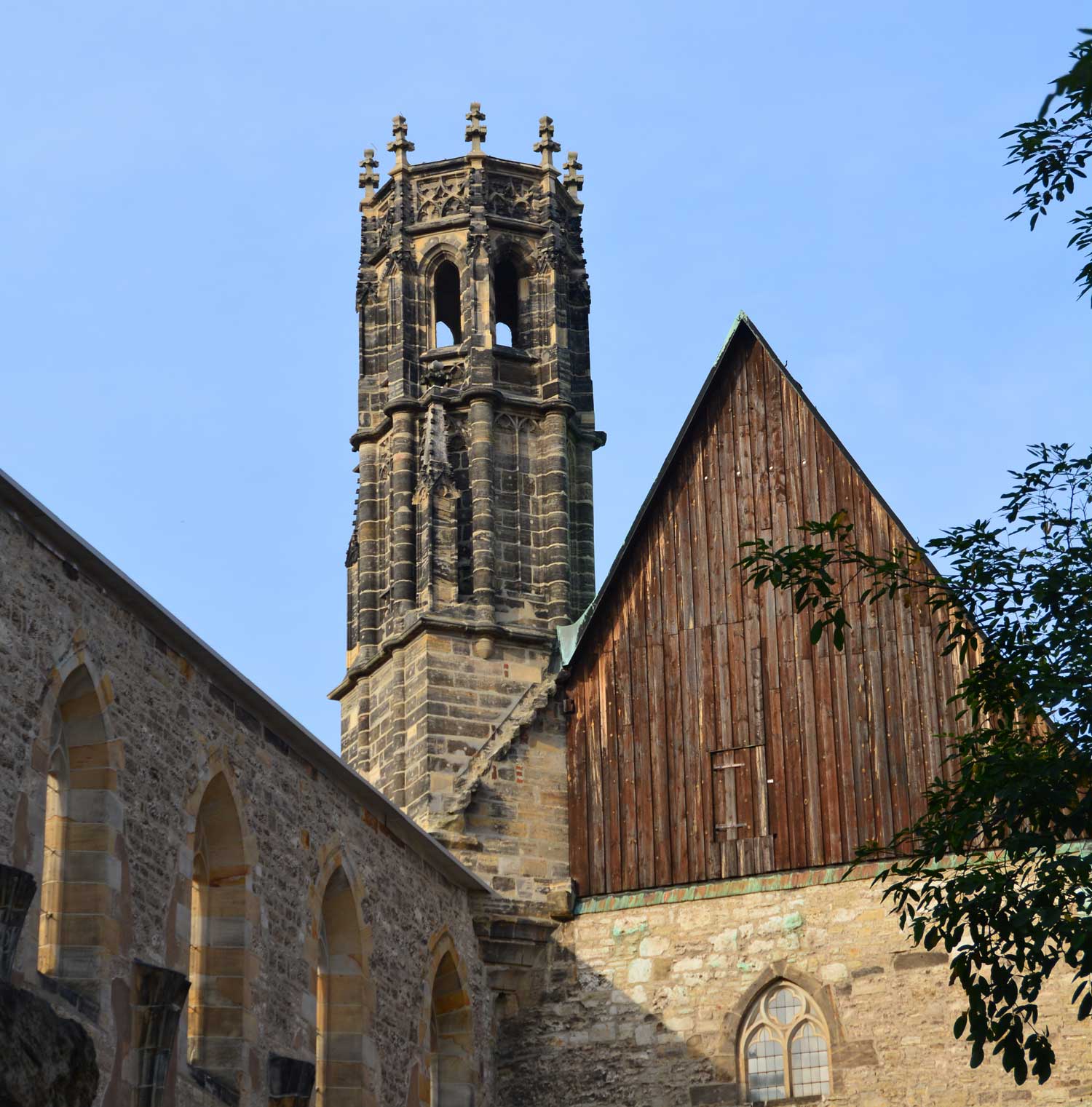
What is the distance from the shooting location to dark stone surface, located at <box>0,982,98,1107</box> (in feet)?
36.1

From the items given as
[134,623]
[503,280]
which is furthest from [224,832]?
[503,280]

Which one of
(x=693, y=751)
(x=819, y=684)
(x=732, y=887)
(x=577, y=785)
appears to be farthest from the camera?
(x=577, y=785)

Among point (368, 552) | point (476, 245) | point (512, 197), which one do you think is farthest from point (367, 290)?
point (368, 552)

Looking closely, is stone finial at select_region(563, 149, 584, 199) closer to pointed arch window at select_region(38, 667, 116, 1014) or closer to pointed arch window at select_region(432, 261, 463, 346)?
pointed arch window at select_region(432, 261, 463, 346)

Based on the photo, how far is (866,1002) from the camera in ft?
71.6

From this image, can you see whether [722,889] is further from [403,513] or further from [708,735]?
[403,513]

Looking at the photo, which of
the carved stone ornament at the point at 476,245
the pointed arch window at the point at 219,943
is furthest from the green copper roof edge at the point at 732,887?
the carved stone ornament at the point at 476,245

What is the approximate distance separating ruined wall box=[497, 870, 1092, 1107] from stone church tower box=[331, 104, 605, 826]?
2.68 meters

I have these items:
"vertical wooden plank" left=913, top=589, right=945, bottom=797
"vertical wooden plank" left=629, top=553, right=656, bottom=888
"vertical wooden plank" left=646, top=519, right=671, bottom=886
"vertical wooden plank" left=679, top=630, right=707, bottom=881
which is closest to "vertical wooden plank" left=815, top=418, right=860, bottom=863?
"vertical wooden plank" left=913, top=589, right=945, bottom=797

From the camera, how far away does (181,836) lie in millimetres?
17062

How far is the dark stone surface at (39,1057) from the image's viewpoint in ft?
36.1

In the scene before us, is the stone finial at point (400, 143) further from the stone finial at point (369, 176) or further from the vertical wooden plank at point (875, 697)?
the vertical wooden plank at point (875, 697)

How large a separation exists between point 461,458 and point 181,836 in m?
10.5

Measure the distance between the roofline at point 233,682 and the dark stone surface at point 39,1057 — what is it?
4028 mm
